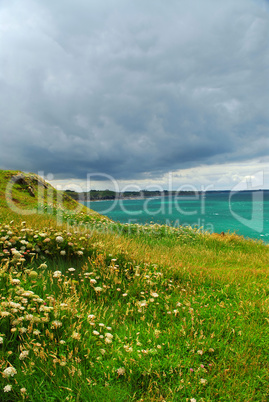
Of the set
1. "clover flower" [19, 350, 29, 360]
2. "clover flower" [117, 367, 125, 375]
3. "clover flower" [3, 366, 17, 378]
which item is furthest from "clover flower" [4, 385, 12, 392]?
"clover flower" [117, 367, 125, 375]

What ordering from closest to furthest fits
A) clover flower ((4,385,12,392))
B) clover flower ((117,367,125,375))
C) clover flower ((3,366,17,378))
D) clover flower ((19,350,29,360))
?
clover flower ((4,385,12,392)) → clover flower ((3,366,17,378)) → clover flower ((19,350,29,360)) → clover flower ((117,367,125,375))

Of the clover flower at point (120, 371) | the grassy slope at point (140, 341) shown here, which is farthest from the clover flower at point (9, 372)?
the clover flower at point (120, 371)

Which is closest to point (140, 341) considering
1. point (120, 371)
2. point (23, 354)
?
point (120, 371)

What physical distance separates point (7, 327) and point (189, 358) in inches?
95.0

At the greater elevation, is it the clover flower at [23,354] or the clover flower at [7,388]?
the clover flower at [23,354]

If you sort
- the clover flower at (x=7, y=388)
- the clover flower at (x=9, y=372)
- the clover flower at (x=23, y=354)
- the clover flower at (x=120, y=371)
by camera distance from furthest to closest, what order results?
the clover flower at (x=120, y=371), the clover flower at (x=23, y=354), the clover flower at (x=9, y=372), the clover flower at (x=7, y=388)

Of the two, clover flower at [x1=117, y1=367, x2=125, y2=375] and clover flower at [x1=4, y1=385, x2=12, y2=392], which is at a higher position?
clover flower at [x1=4, y1=385, x2=12, y2=392]

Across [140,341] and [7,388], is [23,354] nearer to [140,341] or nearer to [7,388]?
[7,388]

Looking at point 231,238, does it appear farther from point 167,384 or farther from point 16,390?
point 16,390

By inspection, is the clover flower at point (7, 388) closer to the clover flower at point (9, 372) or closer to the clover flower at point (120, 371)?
the clover flower at point (9, 372)

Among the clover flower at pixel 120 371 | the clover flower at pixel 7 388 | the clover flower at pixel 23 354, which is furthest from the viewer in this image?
the clover flower at pixel 120 371

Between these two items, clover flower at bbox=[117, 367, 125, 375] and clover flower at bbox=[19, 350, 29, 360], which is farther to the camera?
clover flower at bbox=[117, 367, 125, 375]

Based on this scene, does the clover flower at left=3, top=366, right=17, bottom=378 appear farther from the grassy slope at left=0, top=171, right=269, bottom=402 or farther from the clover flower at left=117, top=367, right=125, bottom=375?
the clover flower at left=117, top=367, right=125, bottom=375

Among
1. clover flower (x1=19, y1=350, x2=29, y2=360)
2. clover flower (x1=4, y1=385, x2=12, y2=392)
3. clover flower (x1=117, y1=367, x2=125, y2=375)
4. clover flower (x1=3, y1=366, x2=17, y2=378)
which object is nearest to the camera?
clover flower (x1=4, y1=385, x2=12, y2=392)
